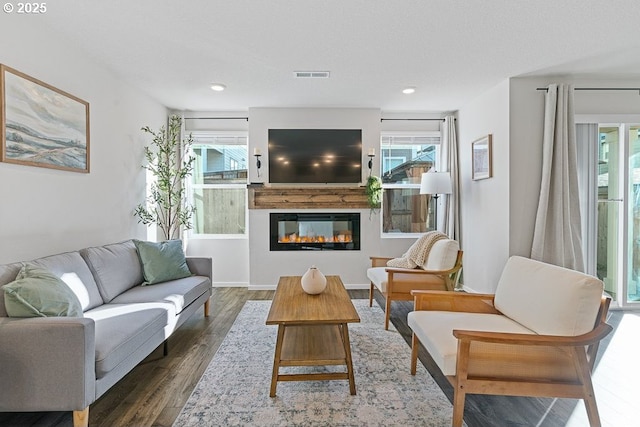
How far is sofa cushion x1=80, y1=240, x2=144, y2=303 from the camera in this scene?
2.55m

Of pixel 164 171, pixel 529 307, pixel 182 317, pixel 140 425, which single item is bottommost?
pixel 140 425

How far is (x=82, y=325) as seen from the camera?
159 cm

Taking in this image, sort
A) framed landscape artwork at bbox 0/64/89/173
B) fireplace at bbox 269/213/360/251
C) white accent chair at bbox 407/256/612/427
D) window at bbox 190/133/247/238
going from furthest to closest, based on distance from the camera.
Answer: window at bbox 190/133/247/238, fireplace at bbox 269/213/360/251, framed landscape artwork at bbox 0/64/89/173, white accent chair at bbox 407/256/612/427

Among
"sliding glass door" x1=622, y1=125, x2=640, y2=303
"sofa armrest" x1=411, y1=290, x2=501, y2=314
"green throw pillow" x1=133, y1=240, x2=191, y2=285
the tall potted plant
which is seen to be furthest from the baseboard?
"sliding glass door" x1=622, y1=125, x2=640, y2=303

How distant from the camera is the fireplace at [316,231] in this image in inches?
183

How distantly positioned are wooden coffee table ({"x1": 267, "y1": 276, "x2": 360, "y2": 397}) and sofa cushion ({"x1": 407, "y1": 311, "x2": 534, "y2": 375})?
43cm

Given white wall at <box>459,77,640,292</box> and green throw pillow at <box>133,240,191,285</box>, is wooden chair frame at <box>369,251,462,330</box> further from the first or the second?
green throw pillow at <box>133,240,191,285</box>

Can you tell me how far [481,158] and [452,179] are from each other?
2.25 ft

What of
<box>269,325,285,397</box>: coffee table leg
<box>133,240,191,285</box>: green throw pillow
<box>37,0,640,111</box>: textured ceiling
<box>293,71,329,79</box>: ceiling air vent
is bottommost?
<box>269,325,285,397</box>: coffee table leg

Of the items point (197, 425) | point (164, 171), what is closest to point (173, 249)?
point (164, 171)

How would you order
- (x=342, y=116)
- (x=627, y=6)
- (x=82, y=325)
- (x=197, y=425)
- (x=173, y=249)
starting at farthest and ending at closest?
(x=342, y=116), (x=173, y=249), (x=627, y=6), (x=197, y=425), (x=82, y=325)

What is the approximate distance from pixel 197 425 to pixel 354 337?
1503mm

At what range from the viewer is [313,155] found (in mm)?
4598

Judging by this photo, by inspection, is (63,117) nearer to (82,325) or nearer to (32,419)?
(82,325)
